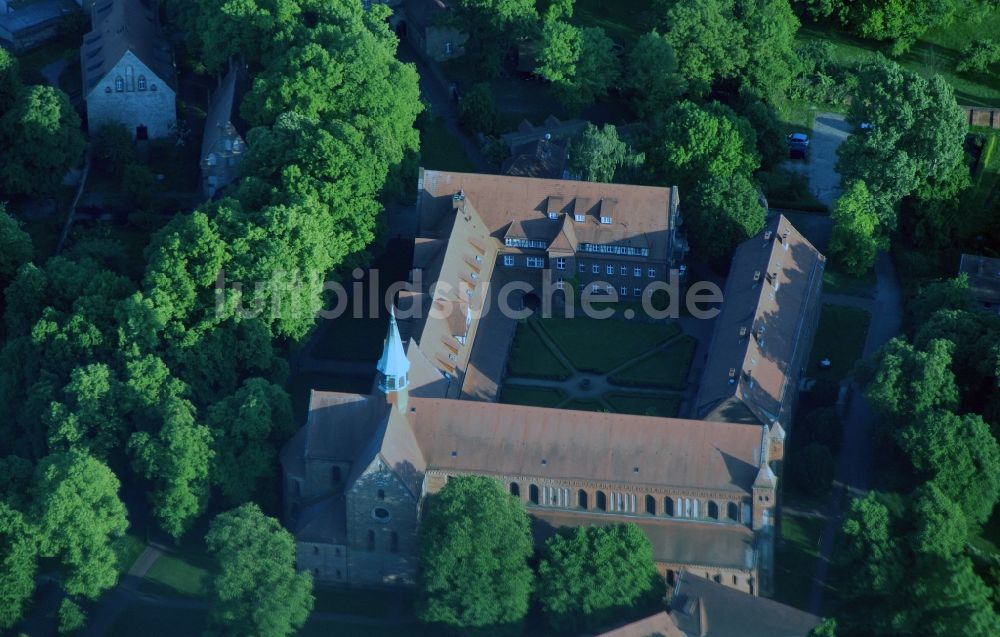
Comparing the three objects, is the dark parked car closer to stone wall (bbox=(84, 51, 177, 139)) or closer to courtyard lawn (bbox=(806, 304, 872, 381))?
courtyard lawn (bbox=(806, 304, 872, 381))

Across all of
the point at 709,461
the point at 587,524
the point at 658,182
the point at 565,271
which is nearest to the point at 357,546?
the point at 587,524

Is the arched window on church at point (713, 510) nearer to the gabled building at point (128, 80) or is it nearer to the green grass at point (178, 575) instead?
the green grass at point (178, 575)

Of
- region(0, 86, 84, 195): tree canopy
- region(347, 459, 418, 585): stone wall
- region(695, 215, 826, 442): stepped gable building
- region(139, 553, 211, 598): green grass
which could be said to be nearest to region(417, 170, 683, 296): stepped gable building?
region(695, 215, 826, 442): stepped gable building

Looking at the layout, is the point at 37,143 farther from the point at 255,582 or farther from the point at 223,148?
the point at 255,582

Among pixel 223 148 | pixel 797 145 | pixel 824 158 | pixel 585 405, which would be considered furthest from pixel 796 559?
pixel 223 148

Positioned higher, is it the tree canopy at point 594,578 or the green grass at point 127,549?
the tree canopy at point 594,578

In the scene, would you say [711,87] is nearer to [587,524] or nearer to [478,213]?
[478,213]

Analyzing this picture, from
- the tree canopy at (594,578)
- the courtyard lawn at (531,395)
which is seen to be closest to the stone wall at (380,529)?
the tree canopy at (594,578)
